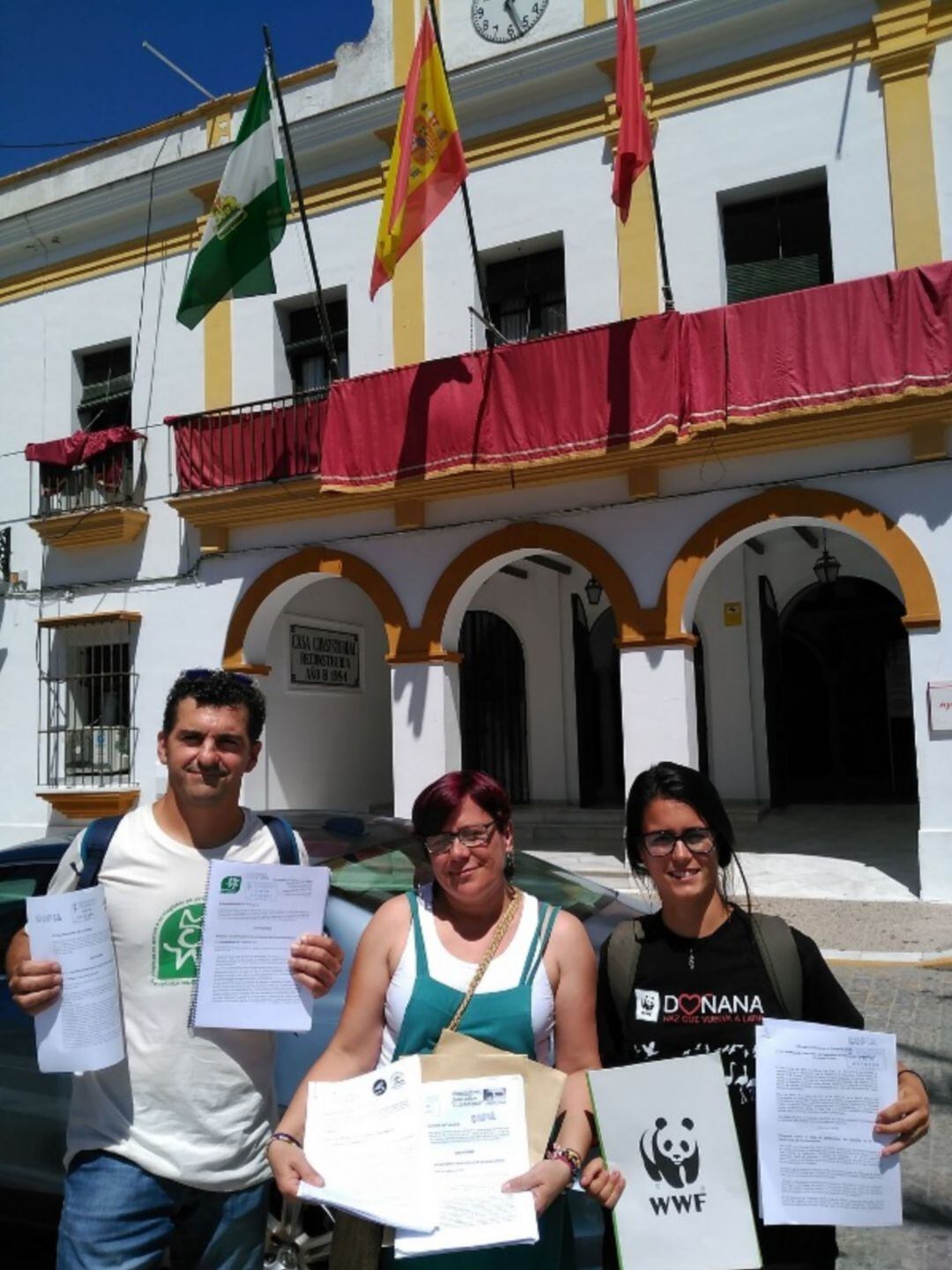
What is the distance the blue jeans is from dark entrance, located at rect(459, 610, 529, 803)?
1090 centimetres

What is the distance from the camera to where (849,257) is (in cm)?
874

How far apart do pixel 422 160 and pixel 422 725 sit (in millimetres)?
5287

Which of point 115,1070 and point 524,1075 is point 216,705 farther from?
point 524,1075

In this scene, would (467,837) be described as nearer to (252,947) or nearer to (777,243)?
→ (252,947)

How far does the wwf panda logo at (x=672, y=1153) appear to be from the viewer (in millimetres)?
1803

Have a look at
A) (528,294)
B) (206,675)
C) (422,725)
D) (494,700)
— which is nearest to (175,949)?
(206,675)

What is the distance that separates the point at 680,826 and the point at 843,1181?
0.68 m

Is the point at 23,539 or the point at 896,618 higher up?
the point at 23,539

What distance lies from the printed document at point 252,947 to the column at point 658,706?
7.13 metres

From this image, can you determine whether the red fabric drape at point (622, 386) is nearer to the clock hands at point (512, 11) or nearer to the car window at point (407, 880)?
the clock hands at point (512, 11)

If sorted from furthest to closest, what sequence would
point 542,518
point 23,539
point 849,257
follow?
point 23,539, point 542,518, point 849,257

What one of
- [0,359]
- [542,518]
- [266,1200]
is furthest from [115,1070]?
[0,359]

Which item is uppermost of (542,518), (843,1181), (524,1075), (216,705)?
(542,518)

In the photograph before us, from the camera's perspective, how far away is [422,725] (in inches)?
399
